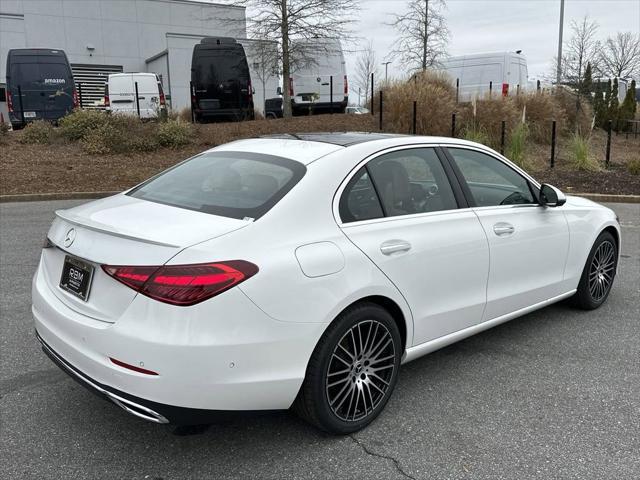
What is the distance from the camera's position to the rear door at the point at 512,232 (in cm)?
388

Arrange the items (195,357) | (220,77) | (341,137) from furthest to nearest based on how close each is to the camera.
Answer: (220,77) < (341,137) < (195,357)

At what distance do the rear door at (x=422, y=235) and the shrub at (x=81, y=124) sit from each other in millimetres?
13471

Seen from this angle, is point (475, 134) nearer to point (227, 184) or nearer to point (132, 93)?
point (132, 93)

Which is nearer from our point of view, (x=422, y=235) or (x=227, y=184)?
(x=227, y=184)

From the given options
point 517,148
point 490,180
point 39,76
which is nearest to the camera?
point 490,180

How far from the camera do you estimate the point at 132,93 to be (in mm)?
18438

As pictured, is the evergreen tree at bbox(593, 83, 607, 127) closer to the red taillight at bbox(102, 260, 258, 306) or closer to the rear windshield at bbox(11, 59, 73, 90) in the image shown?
the rear windshield at bbox(11, 59, 73, 90)

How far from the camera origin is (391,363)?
3256mm

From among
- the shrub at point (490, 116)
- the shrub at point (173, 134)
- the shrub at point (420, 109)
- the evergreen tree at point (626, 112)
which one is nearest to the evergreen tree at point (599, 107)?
the evergreen tree at point (626, 112)

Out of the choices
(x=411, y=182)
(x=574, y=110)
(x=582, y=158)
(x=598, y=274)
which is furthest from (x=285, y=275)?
(x=574, y=110)

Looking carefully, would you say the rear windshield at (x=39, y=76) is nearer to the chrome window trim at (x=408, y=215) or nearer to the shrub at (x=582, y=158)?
the shrub at (x=582, y=158)

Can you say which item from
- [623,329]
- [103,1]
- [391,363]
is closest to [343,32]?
[623,329]

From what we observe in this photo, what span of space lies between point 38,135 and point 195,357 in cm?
1498

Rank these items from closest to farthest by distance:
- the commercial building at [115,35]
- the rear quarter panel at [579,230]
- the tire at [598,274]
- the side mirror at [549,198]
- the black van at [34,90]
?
the side mirror at [549,198] < the rear quarter panel at [579,230] < the tire at [598,274] < the black van at [34,90] < the commercial building at [115,35]
